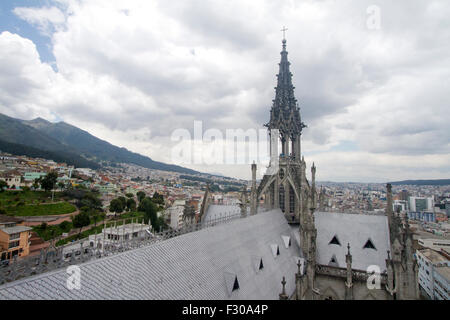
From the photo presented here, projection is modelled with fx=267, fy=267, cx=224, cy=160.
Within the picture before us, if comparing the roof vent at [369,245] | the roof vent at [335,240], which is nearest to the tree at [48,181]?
the roof vent at [335,240]

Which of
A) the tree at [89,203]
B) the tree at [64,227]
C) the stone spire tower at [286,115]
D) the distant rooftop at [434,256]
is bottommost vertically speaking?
the distant rooftop at [434,256]

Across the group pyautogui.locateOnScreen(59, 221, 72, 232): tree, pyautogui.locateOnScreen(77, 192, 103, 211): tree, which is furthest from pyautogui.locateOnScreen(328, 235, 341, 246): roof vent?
pyautogui.locateOnScreen(77, 192, 103, 211): tree

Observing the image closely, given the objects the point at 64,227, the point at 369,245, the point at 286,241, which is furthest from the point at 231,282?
the point at 64,227

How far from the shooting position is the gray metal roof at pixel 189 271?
301 inches

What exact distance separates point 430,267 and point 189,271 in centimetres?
5211

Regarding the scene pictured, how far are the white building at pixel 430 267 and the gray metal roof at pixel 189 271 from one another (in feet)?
134

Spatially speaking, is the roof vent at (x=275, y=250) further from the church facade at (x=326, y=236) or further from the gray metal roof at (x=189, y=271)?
the church facade at (x=326, y=236)

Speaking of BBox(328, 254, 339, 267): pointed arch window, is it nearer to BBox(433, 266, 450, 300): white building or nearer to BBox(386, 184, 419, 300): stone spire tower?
BBox(386, 184, 419, 300): stone spire tower

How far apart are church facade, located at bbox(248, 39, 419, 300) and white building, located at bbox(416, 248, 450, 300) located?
33.0 m

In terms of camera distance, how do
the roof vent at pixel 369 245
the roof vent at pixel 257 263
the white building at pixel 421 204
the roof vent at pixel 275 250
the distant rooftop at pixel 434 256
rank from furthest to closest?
the white building at pixel 421 204
the distant rooftop at pixel 434 256
the roof vent at pixel 369 245
the roof vent at pixel 275 250
the roof vent at pixel 257 263

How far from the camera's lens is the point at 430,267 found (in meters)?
45.8
